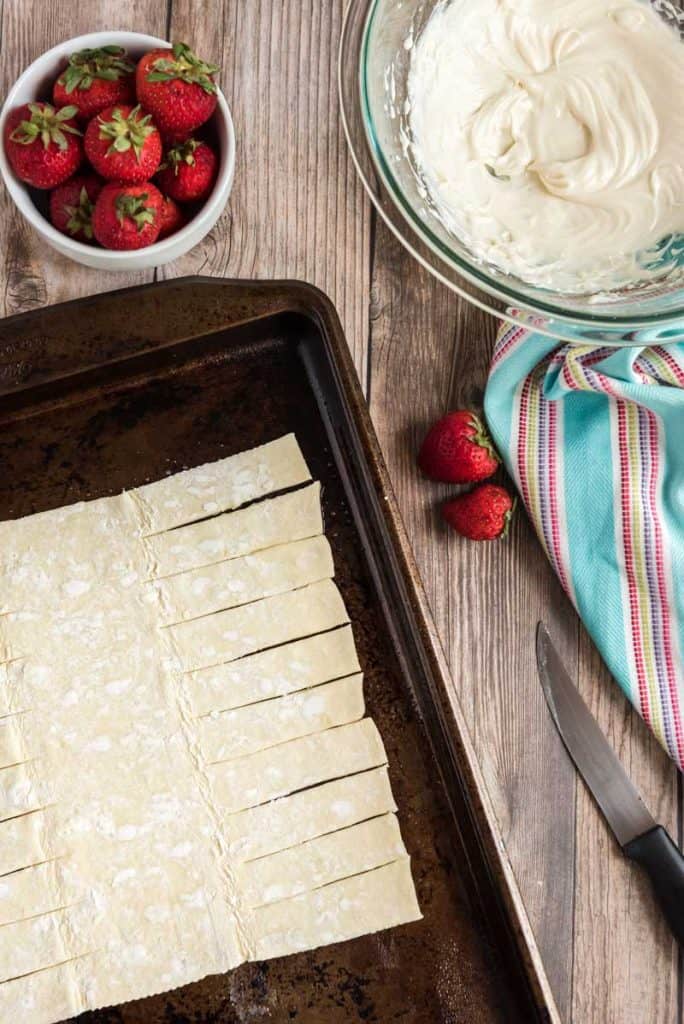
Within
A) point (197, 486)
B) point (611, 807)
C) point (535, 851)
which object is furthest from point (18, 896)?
point (611, 807)

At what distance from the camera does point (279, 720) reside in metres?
1.45

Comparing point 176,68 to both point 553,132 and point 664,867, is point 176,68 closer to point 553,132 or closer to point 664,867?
point 553,132

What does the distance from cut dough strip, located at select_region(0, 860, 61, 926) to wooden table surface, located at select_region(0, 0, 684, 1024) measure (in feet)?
2.10

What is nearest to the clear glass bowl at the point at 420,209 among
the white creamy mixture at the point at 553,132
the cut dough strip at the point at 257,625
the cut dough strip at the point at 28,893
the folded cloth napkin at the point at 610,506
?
the white creamy mixture at the point at 553,132

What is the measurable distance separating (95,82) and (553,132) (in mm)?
612

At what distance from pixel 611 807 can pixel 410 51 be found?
1117mm

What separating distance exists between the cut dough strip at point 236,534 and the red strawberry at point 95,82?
584mm

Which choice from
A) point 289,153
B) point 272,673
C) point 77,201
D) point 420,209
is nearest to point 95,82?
point 77,201

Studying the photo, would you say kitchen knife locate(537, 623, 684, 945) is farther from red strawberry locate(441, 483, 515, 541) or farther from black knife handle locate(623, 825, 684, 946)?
red strawberry locate(441, 483, 515, 541)

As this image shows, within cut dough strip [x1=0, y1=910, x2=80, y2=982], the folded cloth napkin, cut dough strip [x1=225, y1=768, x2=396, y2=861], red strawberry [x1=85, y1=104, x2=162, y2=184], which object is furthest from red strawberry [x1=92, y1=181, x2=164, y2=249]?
cut dough strip [x1=0, y1=910, x2=80, y2=982]

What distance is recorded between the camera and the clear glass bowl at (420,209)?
1322 mm

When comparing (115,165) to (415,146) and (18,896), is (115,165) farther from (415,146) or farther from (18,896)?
(18,896)

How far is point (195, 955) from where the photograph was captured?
1.40 meters

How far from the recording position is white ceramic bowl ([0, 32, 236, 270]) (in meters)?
1.36
